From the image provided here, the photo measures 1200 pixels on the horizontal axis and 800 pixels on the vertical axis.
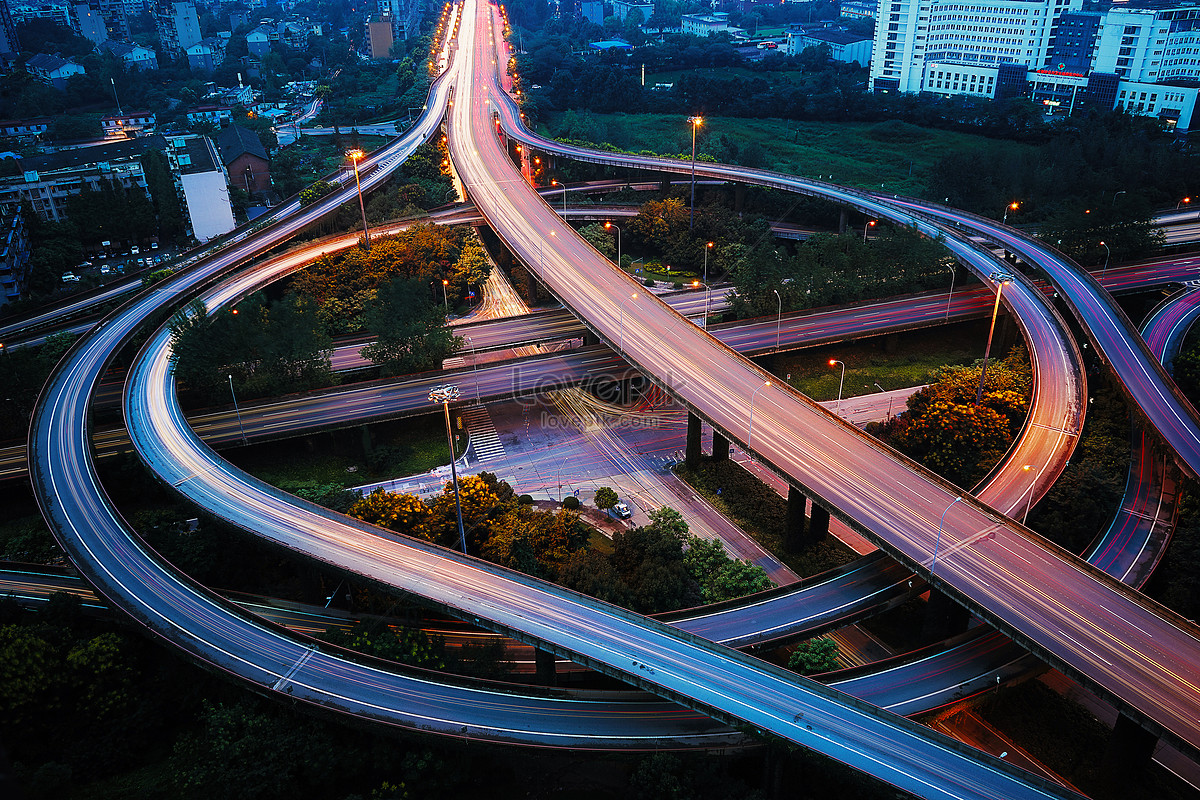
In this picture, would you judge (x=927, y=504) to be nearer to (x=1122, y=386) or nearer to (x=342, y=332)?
(x=1122, y=386)

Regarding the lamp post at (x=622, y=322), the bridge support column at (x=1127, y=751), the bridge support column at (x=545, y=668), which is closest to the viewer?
the bridge support column at (x=1127, y=751)

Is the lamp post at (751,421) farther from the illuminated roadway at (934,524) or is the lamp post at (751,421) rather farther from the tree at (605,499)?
the tree at (605,499)

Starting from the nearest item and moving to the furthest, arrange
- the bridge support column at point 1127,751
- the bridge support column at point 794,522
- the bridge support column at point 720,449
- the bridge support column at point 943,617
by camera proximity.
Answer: the bridge support column at point 1127,751, the bridge support column at point 943,617, the bridge support column at point 794,522, the bridge support column at point 720,449

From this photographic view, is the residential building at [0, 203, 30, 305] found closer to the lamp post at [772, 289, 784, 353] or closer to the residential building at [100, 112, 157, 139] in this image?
the residential building at [100, 112, 157, 139]

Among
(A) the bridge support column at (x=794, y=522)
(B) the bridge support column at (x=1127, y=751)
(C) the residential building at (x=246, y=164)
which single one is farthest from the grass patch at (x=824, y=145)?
(B) the bridge support column at (x=1127, y=751)

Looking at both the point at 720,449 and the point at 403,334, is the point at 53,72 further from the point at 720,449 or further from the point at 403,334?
the point at 720,449

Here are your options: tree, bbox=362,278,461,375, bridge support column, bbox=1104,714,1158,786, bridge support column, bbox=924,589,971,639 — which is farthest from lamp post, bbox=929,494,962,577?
tree, bbox=362,278,461,375
